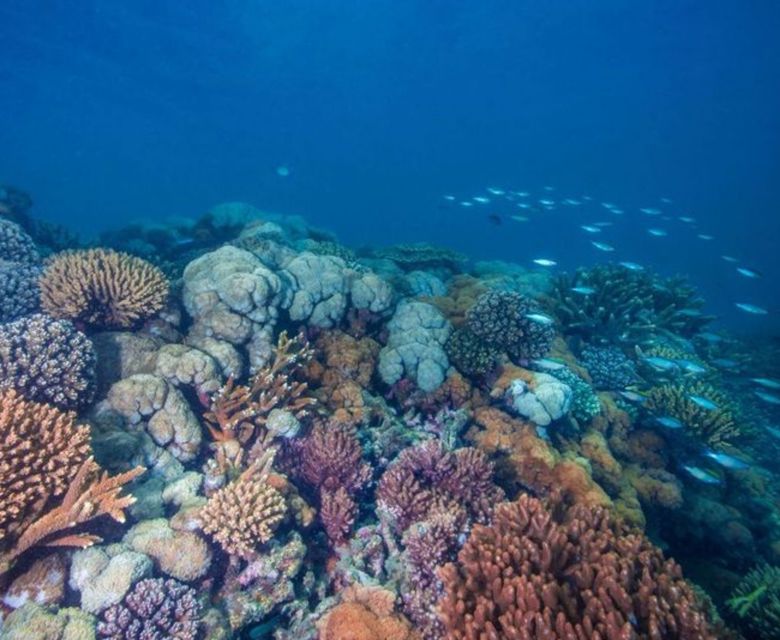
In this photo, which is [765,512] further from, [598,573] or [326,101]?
[326,101]

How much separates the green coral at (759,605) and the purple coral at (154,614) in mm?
6639

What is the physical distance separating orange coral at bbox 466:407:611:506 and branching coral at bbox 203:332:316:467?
2966mm

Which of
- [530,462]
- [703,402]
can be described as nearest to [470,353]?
[530,462]

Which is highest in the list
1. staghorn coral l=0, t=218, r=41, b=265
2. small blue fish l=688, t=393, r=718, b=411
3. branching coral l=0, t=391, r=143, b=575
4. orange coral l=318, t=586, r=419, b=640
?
staghorn coral l=0, t=218, r=41, b=265

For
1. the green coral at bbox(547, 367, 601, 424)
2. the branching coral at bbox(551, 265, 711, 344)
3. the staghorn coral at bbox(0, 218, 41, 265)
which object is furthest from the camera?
the branching coral at bbox(551, 265, 711, 344)

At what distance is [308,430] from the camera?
7047 mm

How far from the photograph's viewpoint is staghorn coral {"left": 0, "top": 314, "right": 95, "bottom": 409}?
18.2 ft

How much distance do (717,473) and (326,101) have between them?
105 metres

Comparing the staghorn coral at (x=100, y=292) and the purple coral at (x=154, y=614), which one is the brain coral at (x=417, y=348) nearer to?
the staghorn coral at (x=100, y=292)

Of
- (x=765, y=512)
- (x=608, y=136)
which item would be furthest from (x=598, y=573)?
(x=608, y=136)

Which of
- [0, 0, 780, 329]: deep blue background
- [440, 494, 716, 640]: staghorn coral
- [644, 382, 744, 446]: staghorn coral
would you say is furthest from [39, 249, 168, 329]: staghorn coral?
[0, 0, 780, 329]: deep blue background

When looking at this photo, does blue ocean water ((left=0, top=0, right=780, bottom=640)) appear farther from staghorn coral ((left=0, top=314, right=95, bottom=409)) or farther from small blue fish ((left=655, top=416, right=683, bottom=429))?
small blue fish ((left=655, top=416, right=683, bottom=429))

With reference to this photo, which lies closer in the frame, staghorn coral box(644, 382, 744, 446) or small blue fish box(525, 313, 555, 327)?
small blue fish box(525, 313, 555, 327)

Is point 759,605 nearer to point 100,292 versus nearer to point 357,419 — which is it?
point 357,419
